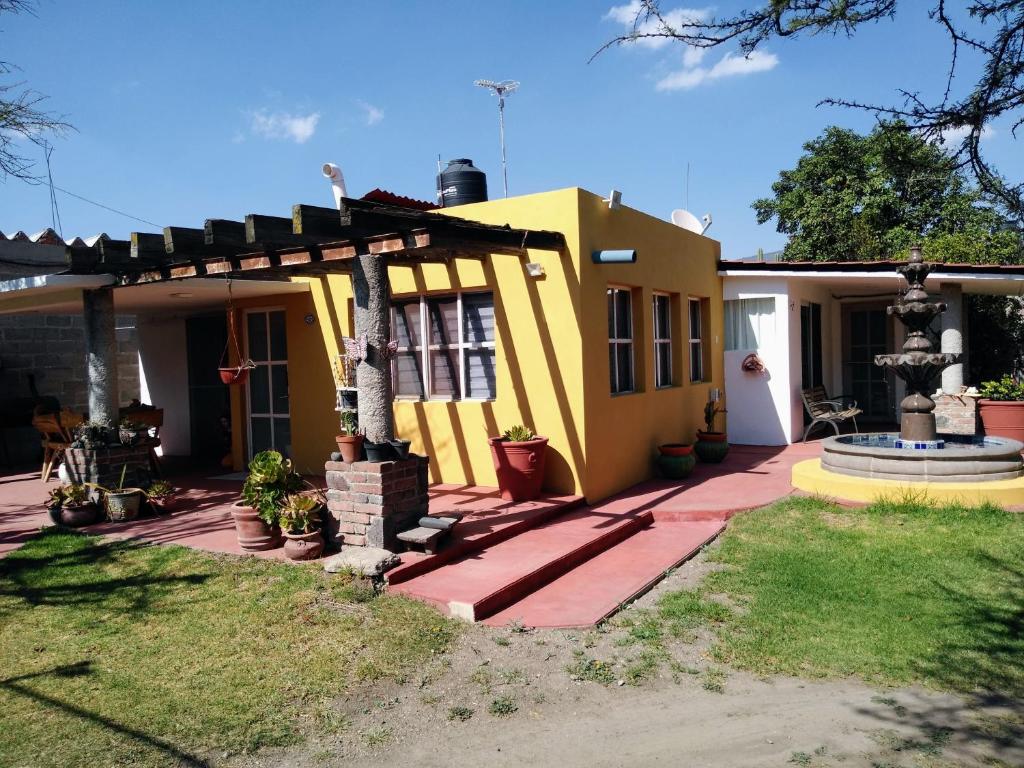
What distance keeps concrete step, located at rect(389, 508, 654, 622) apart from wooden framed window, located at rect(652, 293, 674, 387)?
3263 mm

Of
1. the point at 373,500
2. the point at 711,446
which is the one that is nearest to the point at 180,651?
the point at 373,500

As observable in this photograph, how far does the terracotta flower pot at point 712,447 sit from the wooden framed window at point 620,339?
164 cm

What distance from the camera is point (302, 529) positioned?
6.07m

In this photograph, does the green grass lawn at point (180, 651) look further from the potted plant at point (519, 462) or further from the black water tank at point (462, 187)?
the black water tank at point (462, 187)

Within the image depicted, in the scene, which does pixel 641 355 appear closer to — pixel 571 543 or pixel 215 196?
pixel 571 543

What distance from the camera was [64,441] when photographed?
10.2 meters

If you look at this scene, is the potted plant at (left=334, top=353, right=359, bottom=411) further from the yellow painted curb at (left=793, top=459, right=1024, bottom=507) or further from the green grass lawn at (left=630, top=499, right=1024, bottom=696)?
the yellow painted curb at (left=793, top=459, right=1024, bottom=507)

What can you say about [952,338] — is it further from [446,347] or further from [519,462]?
[446,347]

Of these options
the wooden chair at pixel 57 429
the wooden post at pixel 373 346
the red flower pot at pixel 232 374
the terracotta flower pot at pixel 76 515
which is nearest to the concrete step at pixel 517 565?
the wooden post at pixel 373 346

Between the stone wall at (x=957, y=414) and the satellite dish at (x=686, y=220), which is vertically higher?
the satellite dish at (x=686, y=220)

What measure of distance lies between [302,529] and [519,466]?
7.86ft

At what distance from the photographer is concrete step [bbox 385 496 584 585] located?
18.7 ft

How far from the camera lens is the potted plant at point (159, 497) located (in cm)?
793

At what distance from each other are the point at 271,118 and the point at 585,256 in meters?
11.2
